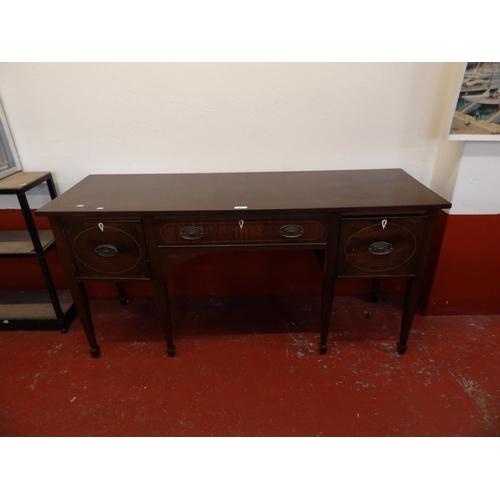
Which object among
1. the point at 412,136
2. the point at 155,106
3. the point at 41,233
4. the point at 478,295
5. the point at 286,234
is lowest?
the point at 478,295

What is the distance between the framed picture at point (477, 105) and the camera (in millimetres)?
→ 1569

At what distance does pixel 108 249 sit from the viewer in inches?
60.9

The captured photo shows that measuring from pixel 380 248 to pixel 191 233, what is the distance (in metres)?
0.85

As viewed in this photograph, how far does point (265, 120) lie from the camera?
1867mm

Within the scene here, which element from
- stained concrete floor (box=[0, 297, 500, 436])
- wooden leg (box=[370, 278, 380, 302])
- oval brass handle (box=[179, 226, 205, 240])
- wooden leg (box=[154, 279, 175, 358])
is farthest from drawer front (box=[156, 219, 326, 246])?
wooden leg (box=[370, 278, 380, 302])

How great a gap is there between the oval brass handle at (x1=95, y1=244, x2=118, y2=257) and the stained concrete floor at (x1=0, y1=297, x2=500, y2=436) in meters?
0.64

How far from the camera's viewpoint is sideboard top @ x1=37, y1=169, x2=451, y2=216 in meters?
1.46

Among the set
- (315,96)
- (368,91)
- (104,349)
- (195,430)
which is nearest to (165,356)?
(104,349)

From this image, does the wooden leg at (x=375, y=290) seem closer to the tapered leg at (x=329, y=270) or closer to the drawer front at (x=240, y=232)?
the tapered leg at (x=329, y=270)

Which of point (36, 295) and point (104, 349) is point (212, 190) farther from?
point (36, 295)

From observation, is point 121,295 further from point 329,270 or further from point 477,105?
point 477,105

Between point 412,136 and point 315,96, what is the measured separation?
591mm

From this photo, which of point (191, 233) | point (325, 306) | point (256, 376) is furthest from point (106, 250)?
point (325, 306)

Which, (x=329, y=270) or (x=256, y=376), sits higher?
(x=329, y=270)
